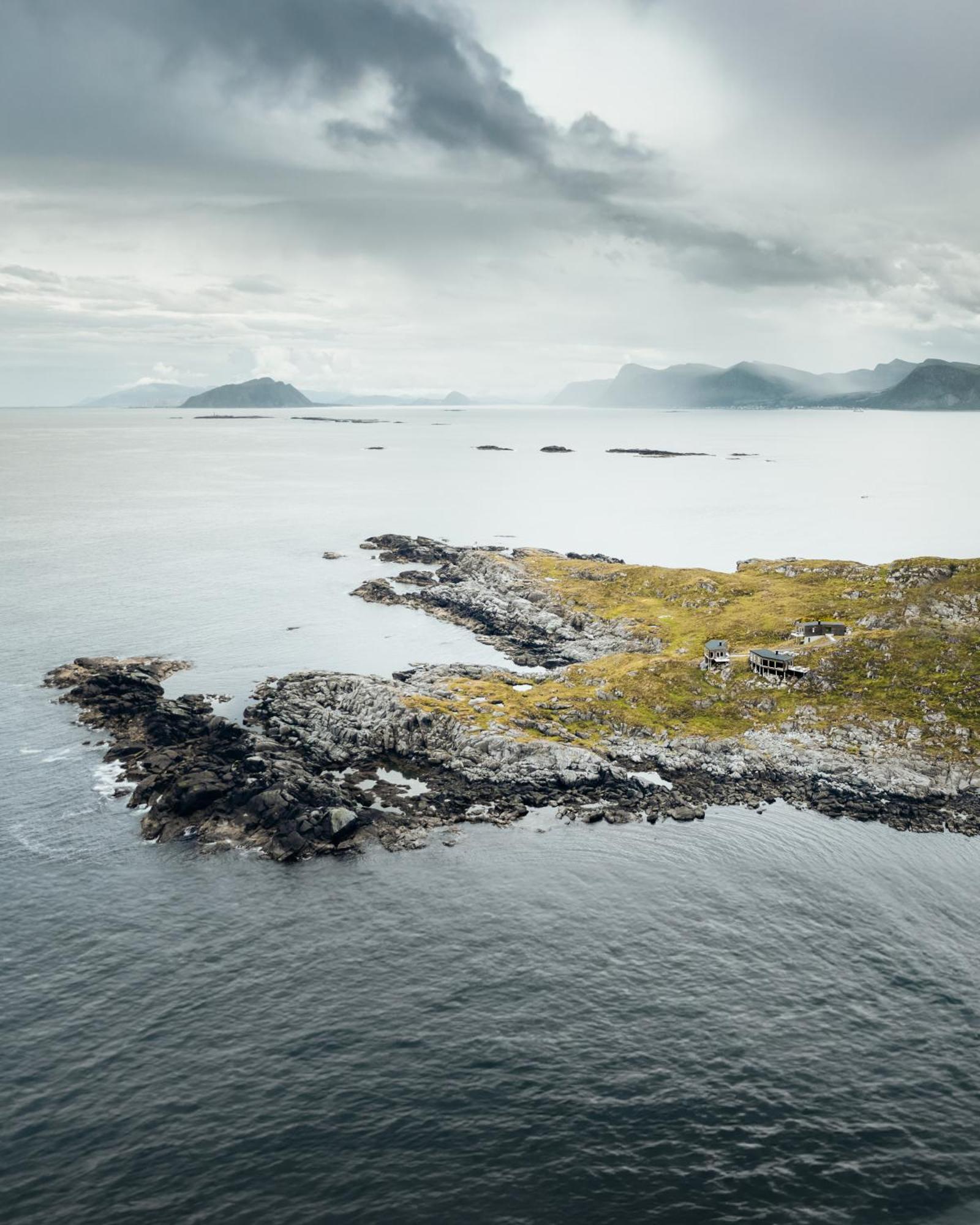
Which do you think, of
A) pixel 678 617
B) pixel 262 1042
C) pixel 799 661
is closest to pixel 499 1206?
pixel 262 1042

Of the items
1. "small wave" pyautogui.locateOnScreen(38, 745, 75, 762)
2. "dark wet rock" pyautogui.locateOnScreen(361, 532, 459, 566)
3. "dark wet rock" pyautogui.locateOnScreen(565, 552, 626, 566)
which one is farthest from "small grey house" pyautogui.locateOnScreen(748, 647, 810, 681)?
"dark wet rock" pyautogui.locateOnScreen(361, 532, 459, 566)

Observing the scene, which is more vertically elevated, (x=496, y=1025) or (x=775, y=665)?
(x=775, y=665)

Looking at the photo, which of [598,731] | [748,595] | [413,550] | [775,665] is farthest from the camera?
[413,550]

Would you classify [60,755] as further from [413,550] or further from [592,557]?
[592,557]

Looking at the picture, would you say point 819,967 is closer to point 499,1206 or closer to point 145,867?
point 499,1206

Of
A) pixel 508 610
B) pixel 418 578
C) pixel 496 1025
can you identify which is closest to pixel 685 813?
pixel 496 1025

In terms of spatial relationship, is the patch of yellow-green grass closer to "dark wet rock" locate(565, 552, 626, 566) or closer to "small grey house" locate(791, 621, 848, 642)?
"small grey house" locate(791, 621, 848, 642)

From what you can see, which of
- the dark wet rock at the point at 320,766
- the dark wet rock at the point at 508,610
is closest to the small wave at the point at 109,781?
the dark wet rock at the point at 320,766
